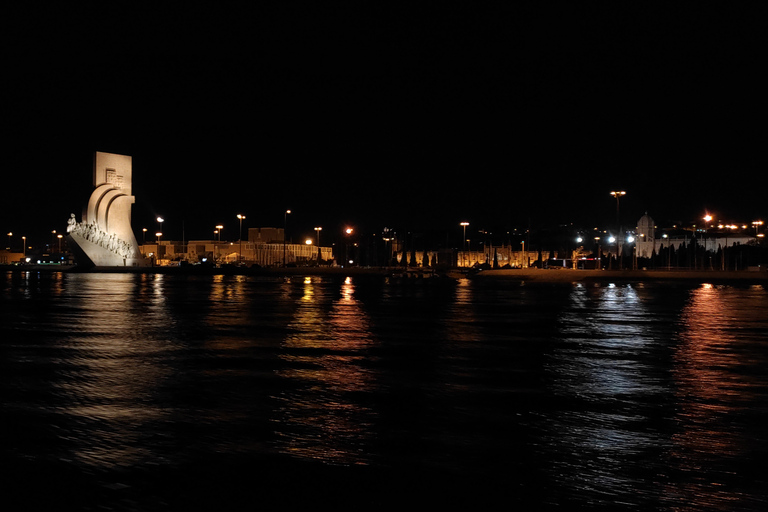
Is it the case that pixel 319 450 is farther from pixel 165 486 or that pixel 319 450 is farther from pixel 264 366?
pixel 264 366

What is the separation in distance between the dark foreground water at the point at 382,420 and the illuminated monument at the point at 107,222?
67438 millimetres

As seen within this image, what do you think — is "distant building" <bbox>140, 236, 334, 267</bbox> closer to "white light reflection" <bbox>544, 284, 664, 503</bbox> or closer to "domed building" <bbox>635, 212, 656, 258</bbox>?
"domed building" <bbox>635, 212, 656, 258</bbox>

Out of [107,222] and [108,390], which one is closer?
[108,390]

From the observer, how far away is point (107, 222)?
83250mm

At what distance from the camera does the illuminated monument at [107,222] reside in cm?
7894

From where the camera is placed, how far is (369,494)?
4.96 metres

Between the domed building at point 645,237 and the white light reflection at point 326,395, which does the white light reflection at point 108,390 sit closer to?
the white light reflection at point 326,395

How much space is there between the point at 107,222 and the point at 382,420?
3224 inches

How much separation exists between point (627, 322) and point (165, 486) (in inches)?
602

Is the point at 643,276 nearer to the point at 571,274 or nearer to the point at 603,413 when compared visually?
the point at 571,274

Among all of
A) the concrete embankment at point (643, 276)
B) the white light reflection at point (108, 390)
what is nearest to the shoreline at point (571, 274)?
the concrete embankment at point (643, 276)

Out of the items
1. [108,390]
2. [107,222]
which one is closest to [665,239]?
[107,222]

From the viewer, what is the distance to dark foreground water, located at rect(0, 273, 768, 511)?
503 centimetres

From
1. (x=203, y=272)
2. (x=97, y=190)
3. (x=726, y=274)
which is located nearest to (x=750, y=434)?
(x=726, y=274)
